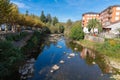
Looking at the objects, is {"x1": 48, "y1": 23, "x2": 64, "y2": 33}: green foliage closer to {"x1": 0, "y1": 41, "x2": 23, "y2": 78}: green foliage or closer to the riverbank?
the riverbank

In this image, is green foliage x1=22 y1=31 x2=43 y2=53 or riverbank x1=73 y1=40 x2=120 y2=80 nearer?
riverbank x1=73 y1=40 x2=120 y2=80

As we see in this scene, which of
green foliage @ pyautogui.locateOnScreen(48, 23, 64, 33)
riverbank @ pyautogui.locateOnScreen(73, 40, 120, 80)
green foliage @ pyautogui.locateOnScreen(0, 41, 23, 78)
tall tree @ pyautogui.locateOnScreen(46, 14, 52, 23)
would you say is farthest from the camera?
tall tree @ pyautogui.locateOnScreen(46, 14, 52, 23)

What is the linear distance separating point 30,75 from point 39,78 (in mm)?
1735

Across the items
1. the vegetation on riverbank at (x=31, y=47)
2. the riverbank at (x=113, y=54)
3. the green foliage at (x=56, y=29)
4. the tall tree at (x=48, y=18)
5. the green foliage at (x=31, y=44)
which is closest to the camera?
the riverbank at (x=113, y=54)

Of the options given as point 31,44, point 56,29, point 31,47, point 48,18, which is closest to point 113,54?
point 31,47

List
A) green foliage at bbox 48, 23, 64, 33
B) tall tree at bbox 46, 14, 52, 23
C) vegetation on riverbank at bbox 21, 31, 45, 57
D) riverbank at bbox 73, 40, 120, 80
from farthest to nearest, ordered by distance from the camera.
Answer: tall tree at bbox 46, 14, 52, 23, green foliage at bbox 48, 23, 64, 33, vegetation on riverbank at bbox 21, 31, 45, 57, riverbank at bbox 73, 40, 120, 80

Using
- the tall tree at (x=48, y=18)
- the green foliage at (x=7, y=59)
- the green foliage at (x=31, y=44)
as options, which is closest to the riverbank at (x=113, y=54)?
the green foliage at (x=7, y=59)

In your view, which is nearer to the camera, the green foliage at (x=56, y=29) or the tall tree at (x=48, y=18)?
the green foliage at (x=56, y=29)

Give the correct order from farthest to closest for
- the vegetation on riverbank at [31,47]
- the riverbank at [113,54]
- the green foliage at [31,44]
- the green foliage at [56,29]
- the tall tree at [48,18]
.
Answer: the tall tree at [48,18]
the green foliage at [56,29]
the green foliage at [31,44]
the vegetation on riverbank at [31,47]
the riverbank at [113,54]

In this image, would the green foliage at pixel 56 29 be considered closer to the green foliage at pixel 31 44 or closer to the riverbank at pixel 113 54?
the green foliage at pixel 31 44

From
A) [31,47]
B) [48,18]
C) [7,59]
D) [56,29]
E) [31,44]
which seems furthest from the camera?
[48,18]

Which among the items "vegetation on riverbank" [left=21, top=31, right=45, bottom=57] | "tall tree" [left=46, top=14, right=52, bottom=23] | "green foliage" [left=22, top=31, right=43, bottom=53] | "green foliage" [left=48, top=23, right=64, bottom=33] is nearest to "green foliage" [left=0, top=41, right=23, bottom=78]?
"vegetation on riverbank" [left=21, top=31, right=45, bottom=57]

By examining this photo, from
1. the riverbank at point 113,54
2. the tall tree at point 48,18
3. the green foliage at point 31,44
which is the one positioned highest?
the tall tree at point 48,18

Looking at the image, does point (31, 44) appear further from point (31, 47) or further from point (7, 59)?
point (7, 59)
